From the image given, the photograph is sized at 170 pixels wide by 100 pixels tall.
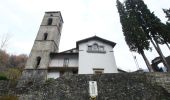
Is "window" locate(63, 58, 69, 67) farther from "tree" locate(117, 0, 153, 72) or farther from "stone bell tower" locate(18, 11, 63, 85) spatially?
"tree" locate(117, 0, 153, 72)

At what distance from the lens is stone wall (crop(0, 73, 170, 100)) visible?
51.2 ft

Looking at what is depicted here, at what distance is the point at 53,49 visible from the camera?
28.4 m

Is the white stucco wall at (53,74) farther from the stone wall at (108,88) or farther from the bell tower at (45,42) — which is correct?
the stone wall at (108,88)

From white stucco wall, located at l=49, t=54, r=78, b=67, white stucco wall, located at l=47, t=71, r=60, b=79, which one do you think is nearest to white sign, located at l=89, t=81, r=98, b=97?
white stucco wall, located at l=47, t=71, r=60, b=79

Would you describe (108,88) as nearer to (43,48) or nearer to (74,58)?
(74,58)

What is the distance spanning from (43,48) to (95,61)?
27.4ft

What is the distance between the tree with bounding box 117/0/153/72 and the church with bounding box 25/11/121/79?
327cm

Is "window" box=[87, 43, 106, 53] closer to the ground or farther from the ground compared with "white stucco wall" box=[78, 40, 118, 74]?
farther from the ground

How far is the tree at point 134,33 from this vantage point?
22.4 m

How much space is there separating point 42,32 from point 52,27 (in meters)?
1.95

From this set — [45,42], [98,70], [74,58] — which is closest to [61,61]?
[74,58]

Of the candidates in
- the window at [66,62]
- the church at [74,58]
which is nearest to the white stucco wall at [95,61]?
the church at [74,58]

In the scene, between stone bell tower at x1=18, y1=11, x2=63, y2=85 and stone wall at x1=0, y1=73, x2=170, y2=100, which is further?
stone bell tower at x1=18, y1=11, x2=63, y2=85

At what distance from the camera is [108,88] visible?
1631 cm
